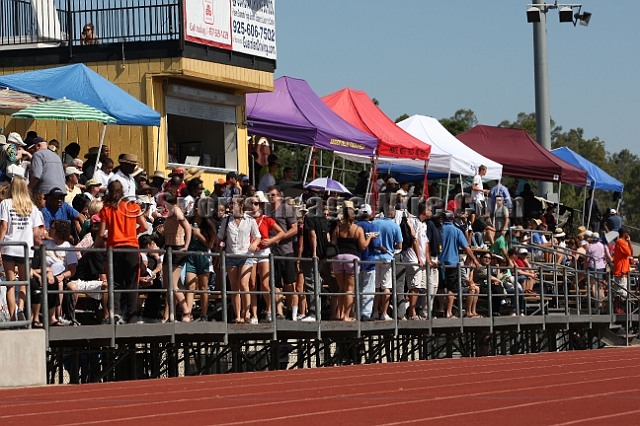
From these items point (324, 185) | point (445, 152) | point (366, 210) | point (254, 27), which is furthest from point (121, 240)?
point (445, 152)

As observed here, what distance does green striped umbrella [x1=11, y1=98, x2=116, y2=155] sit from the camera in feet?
61.9

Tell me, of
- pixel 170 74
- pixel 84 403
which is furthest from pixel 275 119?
pixel 84 403

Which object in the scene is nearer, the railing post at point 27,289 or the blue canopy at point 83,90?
the railing post at point 27,289

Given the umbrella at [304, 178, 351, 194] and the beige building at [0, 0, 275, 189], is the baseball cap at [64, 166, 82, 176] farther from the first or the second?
the umbrella at [304, 178, 351, 194]

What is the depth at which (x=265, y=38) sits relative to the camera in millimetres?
28750

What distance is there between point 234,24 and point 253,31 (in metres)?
0.73

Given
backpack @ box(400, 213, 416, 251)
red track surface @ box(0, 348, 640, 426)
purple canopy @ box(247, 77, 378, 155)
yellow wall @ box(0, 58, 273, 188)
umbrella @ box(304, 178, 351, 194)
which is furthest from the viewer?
umbrella @ box(304, 178, 351, 194)

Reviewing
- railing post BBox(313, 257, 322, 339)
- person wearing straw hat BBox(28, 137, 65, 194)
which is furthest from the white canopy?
person wearing straw hat BBox(28, 137, 65, 194)

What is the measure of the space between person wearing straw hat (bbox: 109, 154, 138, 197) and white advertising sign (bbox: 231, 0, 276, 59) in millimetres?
9513

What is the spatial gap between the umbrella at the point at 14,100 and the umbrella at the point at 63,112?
0.52ft

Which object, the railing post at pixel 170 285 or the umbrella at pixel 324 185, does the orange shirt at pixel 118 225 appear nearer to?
the railing post at pixel 170 285

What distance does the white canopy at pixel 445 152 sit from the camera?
1222 inches

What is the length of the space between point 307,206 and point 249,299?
4.31 m

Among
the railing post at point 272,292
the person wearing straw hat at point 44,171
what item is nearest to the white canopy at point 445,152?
the railing post at point 272,292
